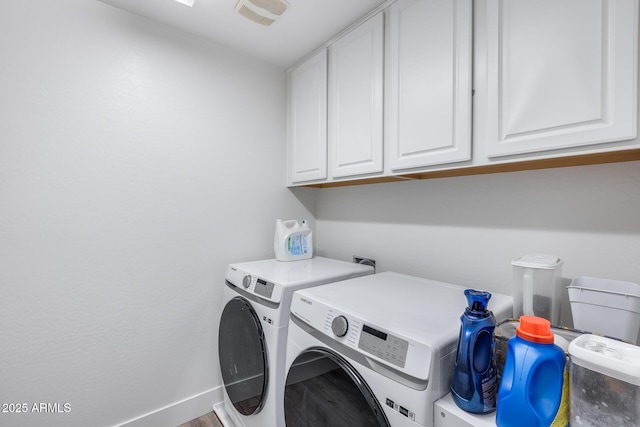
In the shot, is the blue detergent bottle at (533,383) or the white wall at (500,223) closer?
the blue detergent bottle at (533,383)

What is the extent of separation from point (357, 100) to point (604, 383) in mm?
1474

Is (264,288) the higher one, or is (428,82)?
(428,82)

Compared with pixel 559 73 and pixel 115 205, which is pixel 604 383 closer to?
pixel 559 73

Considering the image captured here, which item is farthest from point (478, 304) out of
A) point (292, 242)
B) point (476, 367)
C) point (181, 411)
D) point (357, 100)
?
point (181, 411)

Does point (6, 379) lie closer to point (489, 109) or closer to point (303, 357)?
point (303, 357)

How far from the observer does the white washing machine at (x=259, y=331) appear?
4.36ft

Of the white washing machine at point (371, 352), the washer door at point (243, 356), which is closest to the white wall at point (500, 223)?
the white washing machine at point (371, 352)

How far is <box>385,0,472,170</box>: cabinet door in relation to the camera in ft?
3.75

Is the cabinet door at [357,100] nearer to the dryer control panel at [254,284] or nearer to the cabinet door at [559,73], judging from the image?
the cabinet door at [559,73]

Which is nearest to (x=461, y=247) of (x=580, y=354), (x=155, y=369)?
(x=580, y=354)

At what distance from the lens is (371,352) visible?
0.88 metres

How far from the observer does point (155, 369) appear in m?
1.72

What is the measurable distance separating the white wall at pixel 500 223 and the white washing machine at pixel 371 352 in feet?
0.73

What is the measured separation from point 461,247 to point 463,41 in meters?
0.96
